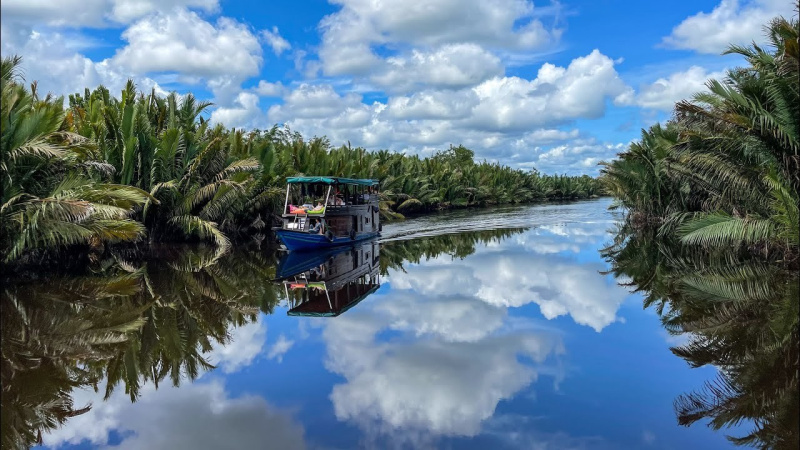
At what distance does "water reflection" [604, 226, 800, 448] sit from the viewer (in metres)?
5.70

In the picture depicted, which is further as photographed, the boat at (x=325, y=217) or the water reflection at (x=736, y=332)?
the boat at (x=325, y=217)

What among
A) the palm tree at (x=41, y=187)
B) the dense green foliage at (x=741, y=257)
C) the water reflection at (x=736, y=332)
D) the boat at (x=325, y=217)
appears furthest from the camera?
the boat at (x=325, y=217)

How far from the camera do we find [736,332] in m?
8.53

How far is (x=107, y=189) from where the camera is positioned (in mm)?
13781

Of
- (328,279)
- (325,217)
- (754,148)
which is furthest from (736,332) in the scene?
(325,217)

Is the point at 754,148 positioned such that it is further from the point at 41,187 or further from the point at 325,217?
the point at 41,187

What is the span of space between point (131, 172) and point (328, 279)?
8.50 m

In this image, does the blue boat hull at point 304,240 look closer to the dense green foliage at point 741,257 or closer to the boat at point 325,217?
the boat at point 325,217

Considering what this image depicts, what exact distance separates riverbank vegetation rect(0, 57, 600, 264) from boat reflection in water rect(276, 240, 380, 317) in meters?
3.35

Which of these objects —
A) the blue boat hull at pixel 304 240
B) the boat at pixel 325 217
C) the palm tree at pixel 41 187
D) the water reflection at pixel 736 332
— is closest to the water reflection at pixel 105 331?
the palm tree at pixel 41 187

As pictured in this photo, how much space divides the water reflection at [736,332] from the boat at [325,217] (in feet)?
32.9

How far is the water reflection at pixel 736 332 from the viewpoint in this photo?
5.70m

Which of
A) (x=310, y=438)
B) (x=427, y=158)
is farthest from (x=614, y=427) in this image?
(x=427, y=158)

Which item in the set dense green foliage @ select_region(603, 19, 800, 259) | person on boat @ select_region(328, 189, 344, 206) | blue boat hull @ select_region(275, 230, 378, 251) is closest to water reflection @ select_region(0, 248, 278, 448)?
blue boat hull @ select_region(275, 230, 378, 251)
